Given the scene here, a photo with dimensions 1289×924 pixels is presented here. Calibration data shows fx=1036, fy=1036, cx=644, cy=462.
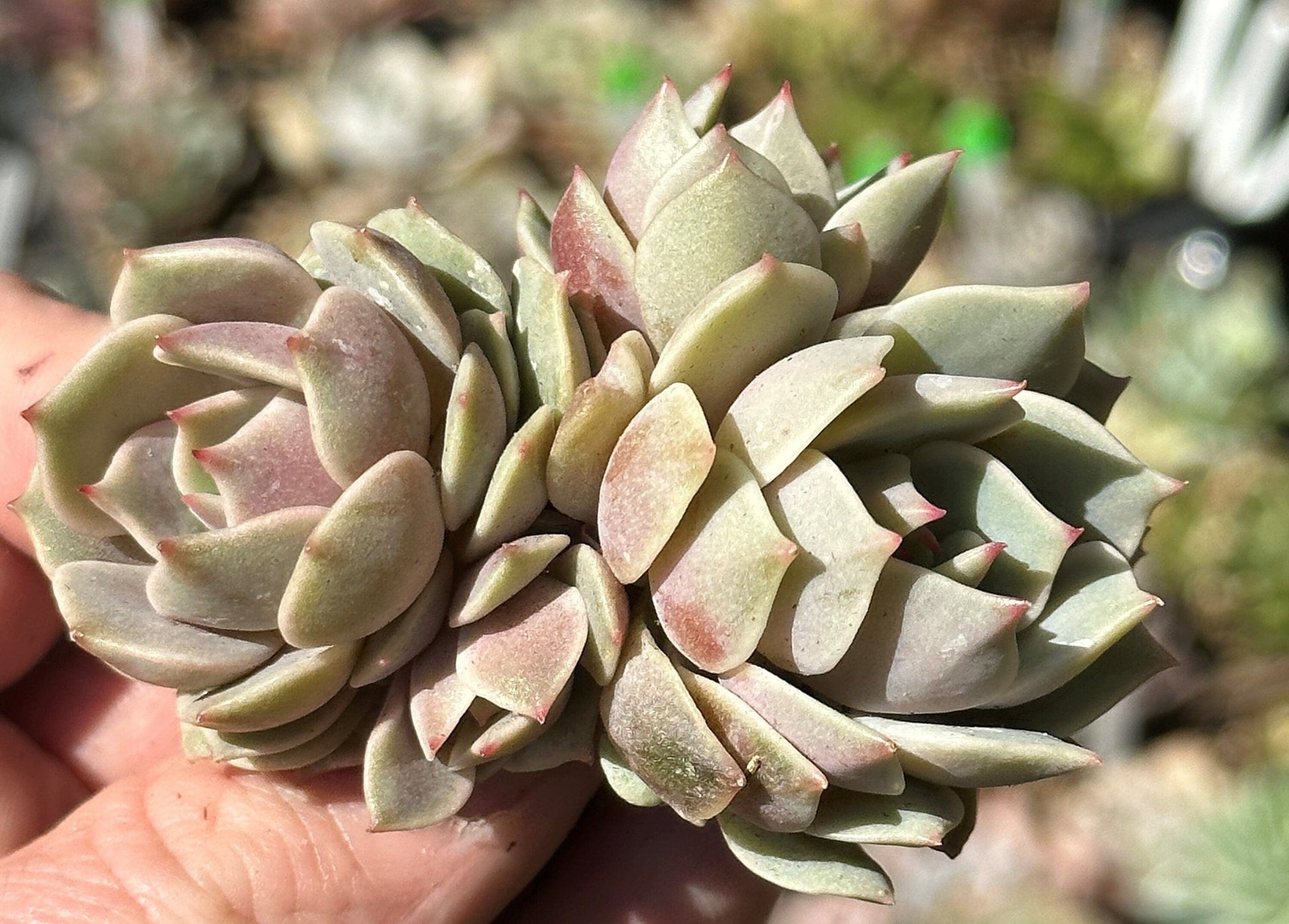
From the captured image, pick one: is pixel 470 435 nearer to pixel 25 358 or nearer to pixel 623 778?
pixel 623 778

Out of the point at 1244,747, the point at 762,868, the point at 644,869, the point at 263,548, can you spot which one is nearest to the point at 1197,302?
the point at 1244,747

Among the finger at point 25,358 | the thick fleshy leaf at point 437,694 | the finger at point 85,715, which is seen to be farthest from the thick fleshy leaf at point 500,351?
the finger at point 85,715

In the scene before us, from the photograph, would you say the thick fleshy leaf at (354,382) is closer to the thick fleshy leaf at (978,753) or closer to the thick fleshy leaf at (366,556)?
the thick fleshy leaf at (366,556)

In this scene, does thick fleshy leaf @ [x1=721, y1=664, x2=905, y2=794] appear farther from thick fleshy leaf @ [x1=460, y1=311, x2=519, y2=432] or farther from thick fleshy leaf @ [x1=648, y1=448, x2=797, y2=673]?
thick fleshy leaf @ [x1=460, y1=311, x2=519, y2=432]

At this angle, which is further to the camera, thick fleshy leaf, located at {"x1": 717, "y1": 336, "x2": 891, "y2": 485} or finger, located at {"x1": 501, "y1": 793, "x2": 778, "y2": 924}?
finger, located at {"x1": 501, "y1": 793, "x2": 778, "y2": 924}

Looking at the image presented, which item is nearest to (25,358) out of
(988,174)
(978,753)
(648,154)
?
(648,154)

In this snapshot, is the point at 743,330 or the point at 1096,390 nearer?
the point at 743,330

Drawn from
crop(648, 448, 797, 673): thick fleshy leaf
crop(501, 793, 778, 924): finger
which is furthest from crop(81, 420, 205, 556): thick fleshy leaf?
crop(501, 793, 778, 924): finger
